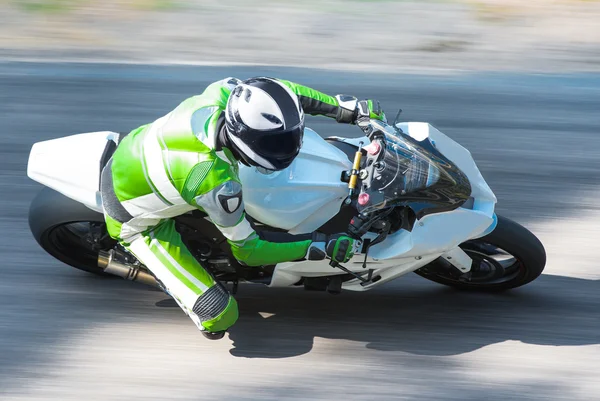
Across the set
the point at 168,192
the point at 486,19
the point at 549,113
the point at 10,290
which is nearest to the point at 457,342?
the point at 168,192

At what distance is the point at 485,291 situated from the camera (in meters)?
4.95

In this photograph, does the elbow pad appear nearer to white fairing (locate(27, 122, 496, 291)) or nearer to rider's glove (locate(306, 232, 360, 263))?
white fairing (locate(27, 122, 496, 291))

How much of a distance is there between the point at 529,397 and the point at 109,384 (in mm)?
2001

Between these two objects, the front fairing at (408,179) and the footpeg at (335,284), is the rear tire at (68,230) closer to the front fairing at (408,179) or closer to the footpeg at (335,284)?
the footpeg at (335,284)

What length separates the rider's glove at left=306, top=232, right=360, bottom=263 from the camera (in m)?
4.07

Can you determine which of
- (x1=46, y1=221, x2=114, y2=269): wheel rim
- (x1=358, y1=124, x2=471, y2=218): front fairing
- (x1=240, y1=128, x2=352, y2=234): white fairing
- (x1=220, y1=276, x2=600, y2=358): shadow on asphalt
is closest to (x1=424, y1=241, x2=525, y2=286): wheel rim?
(x1=220, y1=276, x2=600, y2=358): shadow on asphalt

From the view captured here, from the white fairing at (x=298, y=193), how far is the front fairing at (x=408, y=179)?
0.80ft

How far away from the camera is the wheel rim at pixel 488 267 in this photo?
15.1 feet

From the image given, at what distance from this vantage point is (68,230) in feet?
16.4

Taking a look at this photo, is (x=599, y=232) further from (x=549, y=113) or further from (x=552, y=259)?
(x=549, y=113)

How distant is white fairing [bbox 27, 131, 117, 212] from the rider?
12 centimetres

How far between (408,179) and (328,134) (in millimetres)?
2604

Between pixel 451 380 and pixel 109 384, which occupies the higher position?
pixel 451 380

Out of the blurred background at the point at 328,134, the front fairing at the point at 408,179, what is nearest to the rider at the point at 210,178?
the front fairing at the point at 408,179
